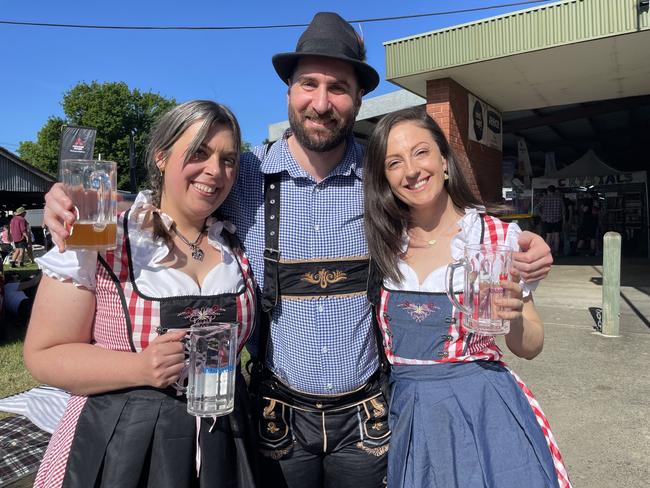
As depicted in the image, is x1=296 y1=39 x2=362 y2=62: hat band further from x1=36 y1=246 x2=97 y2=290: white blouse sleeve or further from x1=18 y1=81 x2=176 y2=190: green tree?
x1=18 y1=81 x2=176 y2=190: green tree

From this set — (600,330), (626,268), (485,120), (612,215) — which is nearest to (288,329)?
(600,330)

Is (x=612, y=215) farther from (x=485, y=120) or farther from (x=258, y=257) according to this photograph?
(x=258, y=257)

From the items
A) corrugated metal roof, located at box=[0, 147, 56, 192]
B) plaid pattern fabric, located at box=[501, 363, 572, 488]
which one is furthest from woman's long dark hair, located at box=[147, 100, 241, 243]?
corrugated metal roof, located at box=[0, 147, 56, 192]

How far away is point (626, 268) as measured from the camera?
10.9 m

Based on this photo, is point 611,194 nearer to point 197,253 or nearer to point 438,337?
point 438,337

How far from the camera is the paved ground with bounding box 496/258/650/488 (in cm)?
285

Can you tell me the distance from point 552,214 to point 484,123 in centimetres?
696

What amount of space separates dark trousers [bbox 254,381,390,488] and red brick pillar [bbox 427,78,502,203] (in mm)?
5820

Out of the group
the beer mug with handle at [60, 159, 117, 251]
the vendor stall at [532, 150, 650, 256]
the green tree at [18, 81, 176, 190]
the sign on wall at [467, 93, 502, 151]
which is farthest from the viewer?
the green tree at [18, 81, 176, 190]

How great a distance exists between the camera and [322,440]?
1.70m

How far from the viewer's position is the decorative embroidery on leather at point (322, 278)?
1.75 metres

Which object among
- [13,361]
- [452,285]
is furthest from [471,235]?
[13,361]

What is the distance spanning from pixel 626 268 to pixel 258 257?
11562 millimetres

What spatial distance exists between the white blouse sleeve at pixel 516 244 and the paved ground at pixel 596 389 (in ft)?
5.83
